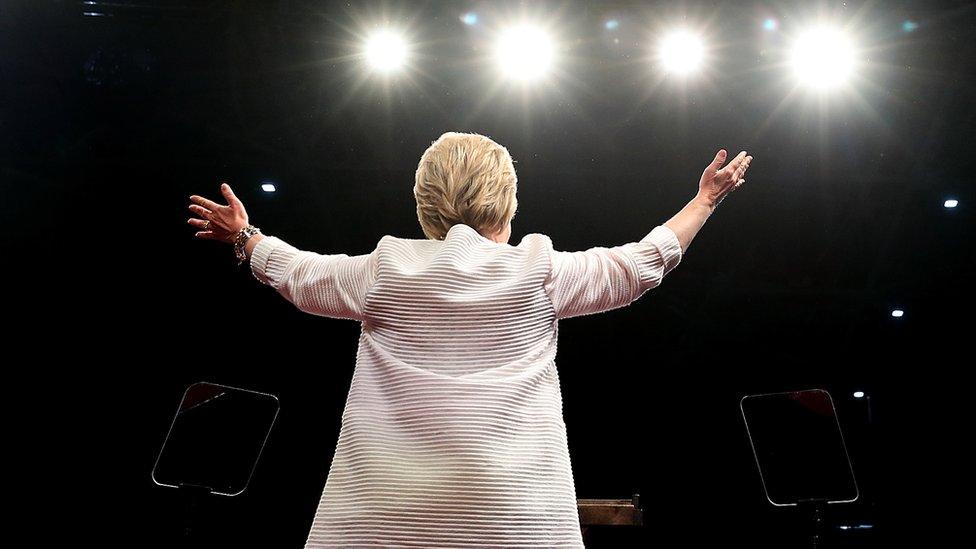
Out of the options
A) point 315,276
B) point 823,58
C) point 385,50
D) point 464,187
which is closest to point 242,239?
point 315,276

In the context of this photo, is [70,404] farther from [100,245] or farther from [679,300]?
Result: [679,300]

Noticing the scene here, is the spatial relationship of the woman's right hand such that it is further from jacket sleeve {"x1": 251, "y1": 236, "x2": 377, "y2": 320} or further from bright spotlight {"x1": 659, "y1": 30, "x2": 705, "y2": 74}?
bright spotlight {"x1": 659, "y1": 30, "x2": 705, "y2": 74}

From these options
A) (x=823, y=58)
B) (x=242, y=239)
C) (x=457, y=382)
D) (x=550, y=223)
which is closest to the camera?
(x=457, y=382)

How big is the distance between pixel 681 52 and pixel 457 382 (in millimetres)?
3173

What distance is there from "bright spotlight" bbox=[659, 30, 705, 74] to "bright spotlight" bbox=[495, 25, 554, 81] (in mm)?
556

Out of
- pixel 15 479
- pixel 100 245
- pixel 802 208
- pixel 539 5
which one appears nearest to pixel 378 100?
pixel 539 5

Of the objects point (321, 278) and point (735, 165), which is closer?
point (321, 278)

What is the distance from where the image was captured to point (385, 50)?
371cm

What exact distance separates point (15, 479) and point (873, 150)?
578 cm

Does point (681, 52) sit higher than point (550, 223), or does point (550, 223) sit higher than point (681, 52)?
point (681, 52)

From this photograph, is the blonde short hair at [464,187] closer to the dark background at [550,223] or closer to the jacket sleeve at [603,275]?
the jacket sleeve at [603,275]

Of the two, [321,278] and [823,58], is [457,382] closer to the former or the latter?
[321,278]

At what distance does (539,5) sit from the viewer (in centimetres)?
346

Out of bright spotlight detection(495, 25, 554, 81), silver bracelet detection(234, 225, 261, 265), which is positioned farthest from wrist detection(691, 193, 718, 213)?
bright spotlight detection(495, 25, 554, 81)
